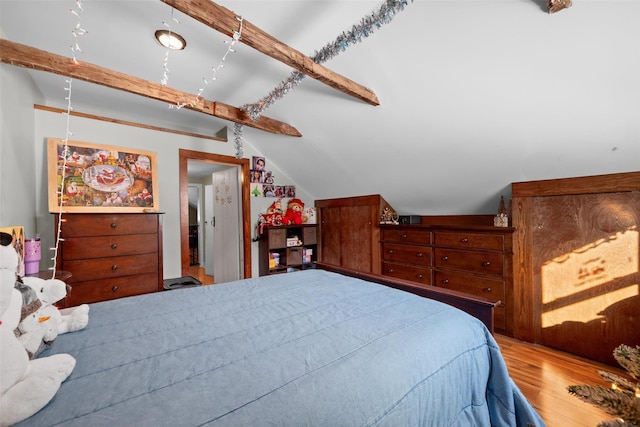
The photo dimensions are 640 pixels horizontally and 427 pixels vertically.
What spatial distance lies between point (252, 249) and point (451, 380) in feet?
10.9

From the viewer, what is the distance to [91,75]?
76.6 inches

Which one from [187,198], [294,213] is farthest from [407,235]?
[187,198]

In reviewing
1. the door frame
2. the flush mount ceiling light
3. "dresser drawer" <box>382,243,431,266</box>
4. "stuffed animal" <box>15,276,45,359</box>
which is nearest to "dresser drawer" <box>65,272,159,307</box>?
the door frame

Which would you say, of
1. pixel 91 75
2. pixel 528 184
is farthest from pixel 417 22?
pixel 91 75

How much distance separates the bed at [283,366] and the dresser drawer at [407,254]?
6.01ft

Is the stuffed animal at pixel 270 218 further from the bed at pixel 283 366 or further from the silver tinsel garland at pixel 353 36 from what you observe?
the bed at pixel 283 366

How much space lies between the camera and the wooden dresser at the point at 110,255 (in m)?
2.10

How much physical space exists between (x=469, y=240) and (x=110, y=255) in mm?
3472

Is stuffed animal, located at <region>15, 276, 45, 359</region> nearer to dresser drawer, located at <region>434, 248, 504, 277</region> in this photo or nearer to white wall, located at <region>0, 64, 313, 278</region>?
white wall, located at <region>0, 64, 313, 278</region>

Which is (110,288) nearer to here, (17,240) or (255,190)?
(17,240)

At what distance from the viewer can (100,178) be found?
102 inches

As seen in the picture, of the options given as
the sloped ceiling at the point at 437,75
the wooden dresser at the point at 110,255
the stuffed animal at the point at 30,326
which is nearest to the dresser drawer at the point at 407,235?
the sloped ceiling at the point at 437,75

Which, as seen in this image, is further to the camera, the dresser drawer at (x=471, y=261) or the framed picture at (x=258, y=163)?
the framed picture at (x=258, y=163)

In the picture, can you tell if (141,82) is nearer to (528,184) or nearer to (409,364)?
(409,364)
